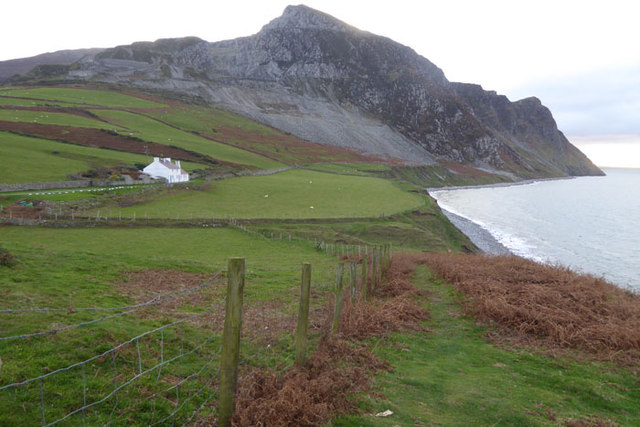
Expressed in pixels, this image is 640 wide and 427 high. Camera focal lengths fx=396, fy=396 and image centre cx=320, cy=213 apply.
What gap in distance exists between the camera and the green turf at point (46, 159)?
6381 centimetres

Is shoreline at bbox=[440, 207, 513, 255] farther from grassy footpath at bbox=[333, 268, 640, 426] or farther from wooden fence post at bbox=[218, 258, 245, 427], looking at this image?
wooden fence post at bbox=[218, 258, 245, 427]

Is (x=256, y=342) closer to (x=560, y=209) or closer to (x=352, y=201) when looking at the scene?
(x=352, y=201)

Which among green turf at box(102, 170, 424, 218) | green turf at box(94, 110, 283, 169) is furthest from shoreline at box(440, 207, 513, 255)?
green turf at box(94, 110, 283, 169)

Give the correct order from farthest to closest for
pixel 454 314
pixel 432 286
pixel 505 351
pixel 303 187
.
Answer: pixel 303 187, pixel 432 286, pixel 454 314, pixel 505 351

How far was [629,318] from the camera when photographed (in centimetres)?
1301

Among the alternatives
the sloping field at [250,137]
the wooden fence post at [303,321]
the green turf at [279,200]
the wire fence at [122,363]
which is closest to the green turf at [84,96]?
the sloping field at [250,137]

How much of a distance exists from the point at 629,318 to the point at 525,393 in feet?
21.9

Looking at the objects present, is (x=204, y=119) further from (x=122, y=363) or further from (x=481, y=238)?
(x=122, y=363)

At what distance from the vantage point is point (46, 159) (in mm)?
74812

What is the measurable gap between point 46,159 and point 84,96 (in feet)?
337

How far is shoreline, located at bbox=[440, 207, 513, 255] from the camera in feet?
182

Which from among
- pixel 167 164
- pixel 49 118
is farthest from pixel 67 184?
pixel 49 118

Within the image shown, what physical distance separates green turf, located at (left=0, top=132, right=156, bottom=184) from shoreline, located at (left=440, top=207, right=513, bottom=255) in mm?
67464

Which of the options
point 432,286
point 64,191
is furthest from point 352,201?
point 432,286
